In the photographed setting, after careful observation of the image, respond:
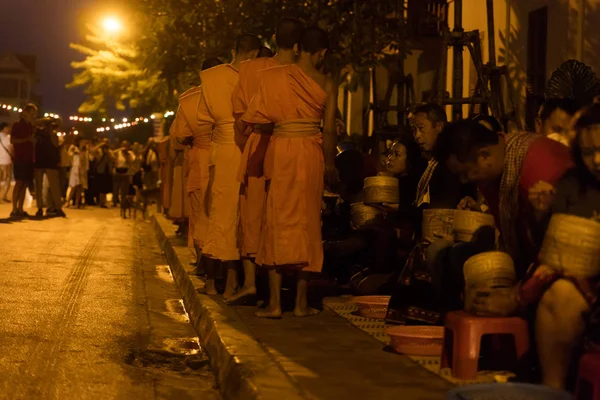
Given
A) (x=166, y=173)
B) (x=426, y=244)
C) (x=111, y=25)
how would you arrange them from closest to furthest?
(x=426, y=244) → (x=166, y=173) → (x=111, y=25)

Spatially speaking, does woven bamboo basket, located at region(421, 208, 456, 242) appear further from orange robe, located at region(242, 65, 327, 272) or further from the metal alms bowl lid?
the metal alms bowl lid

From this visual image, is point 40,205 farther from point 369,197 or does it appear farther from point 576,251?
point 576,251

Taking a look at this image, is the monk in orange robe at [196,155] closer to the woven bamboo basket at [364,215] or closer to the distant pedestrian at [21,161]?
the woven bamboo basket at [364,215]

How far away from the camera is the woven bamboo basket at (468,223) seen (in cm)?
647

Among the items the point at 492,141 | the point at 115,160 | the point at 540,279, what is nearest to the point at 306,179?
the point at 492,141

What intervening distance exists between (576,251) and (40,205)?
1830cm

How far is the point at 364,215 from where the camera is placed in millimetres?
9578

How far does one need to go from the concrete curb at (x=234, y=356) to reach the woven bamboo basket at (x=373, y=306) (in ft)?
3.04

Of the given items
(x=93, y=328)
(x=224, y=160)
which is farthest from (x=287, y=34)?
(x=93, y=328)

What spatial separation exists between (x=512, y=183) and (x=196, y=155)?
456 cm

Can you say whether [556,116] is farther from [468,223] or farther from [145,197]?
[145,197]

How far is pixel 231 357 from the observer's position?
640cm

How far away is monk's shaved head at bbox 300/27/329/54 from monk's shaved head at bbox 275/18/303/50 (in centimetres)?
8

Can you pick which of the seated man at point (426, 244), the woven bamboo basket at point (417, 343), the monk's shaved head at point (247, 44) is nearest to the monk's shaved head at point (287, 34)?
the monk's shaved head at point (247, 44)
